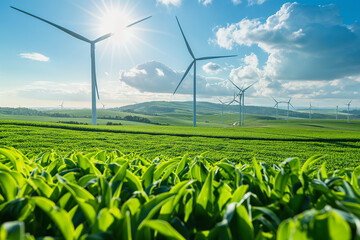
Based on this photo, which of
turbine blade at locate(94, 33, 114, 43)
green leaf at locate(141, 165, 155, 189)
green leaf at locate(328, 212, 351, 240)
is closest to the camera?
green leaf at locate(328, 212, 351, 240)

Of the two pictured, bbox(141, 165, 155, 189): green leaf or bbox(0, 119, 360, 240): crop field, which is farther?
bbox(141, 165, 155, 189): green leaf

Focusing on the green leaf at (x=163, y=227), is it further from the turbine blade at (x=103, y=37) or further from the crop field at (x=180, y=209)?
the turbine blade at (x=103, y=37)

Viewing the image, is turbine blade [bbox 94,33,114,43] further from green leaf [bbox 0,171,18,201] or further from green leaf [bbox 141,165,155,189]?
green leaf [bbox 0,171,18,201]

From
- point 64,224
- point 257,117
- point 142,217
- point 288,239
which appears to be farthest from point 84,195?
point 257,117

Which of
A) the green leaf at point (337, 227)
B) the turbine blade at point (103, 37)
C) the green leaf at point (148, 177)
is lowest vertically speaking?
the green leaf at point (148, 177)

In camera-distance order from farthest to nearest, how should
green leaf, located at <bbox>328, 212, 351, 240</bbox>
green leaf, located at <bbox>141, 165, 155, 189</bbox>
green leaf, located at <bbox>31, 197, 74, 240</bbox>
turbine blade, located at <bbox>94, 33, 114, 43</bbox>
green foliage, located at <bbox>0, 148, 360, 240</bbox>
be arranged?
turbine blade, located at <bbox>94, 33, 114, 43</bbox> < green leaf, located at <bbox>141, 165, 155, 189</bbox> < green leaf, located at <bbox>31, 197, 74, 240</bbox> < green foliage, located at <bbox>0, 148, 360, 240</bbox> < green leaf, located at <bbox>328, 212, 351, 240</bbox>

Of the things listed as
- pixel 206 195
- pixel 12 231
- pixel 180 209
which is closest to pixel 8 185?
pixel 12 231

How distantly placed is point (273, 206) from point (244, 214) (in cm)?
36

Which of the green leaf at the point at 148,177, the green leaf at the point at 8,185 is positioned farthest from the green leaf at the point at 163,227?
the green leaf at the point at 8,185

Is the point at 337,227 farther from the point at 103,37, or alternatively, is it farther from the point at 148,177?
the point at 103,37

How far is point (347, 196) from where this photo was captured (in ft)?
3.98

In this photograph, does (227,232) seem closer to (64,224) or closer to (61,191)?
(64,224)

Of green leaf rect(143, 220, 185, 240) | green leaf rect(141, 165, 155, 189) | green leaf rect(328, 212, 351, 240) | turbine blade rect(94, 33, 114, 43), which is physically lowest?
green leaf rect(141, 165, 155, 189)

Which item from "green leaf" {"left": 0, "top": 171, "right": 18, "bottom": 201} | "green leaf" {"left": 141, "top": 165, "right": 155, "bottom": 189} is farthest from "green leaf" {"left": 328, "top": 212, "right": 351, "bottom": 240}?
"green leaf" {"left": 0, "top": 171, "right": 18, "bottom": 201}
